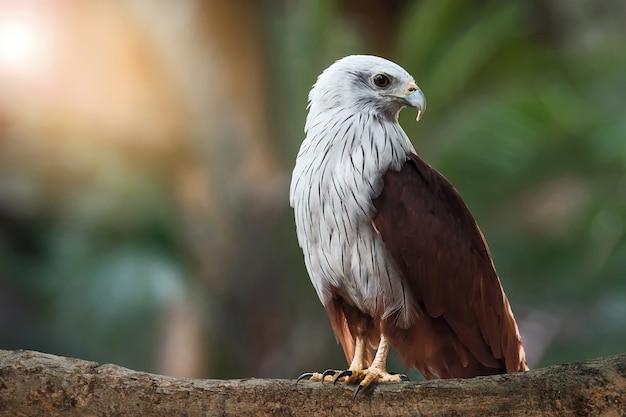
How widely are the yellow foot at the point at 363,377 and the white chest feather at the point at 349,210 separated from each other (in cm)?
26

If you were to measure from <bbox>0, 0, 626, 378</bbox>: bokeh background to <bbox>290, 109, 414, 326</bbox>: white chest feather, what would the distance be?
3289 millimetres

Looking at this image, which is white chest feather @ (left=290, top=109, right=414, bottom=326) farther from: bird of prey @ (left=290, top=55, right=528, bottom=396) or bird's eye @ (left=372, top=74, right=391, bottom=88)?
bird's eye @ (left=372, top=74, right=391, bottom=88)

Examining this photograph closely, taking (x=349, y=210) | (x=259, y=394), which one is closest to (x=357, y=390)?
(x=259, y=394)

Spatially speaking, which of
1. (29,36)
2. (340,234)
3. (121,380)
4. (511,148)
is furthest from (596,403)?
(29,36)

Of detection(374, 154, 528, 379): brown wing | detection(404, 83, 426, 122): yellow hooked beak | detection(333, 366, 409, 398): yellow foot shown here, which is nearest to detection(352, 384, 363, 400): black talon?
detection(333, 366, 409, 398): yellow foot

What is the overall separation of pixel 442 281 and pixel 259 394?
827 millimetres

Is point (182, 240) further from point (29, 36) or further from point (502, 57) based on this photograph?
point (502, 57)

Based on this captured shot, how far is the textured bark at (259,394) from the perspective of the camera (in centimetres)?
248

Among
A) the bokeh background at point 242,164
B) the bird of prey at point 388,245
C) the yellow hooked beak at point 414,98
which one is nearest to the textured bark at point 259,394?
the bird of prey at point 388,245

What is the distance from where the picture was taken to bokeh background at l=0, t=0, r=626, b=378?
6465mm

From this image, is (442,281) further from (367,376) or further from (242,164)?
(242,164)

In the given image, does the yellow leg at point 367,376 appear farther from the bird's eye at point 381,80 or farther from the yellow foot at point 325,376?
the bird's eye at point 381,80

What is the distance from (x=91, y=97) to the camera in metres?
7.83

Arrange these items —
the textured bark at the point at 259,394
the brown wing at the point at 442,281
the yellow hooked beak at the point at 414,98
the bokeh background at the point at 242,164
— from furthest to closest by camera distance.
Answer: the bokeh background at the point at 242,164, the yellow hooked beak at the point at 414,98, the brown wing at the point at 442,281, the textured bark at the point at 259,394
